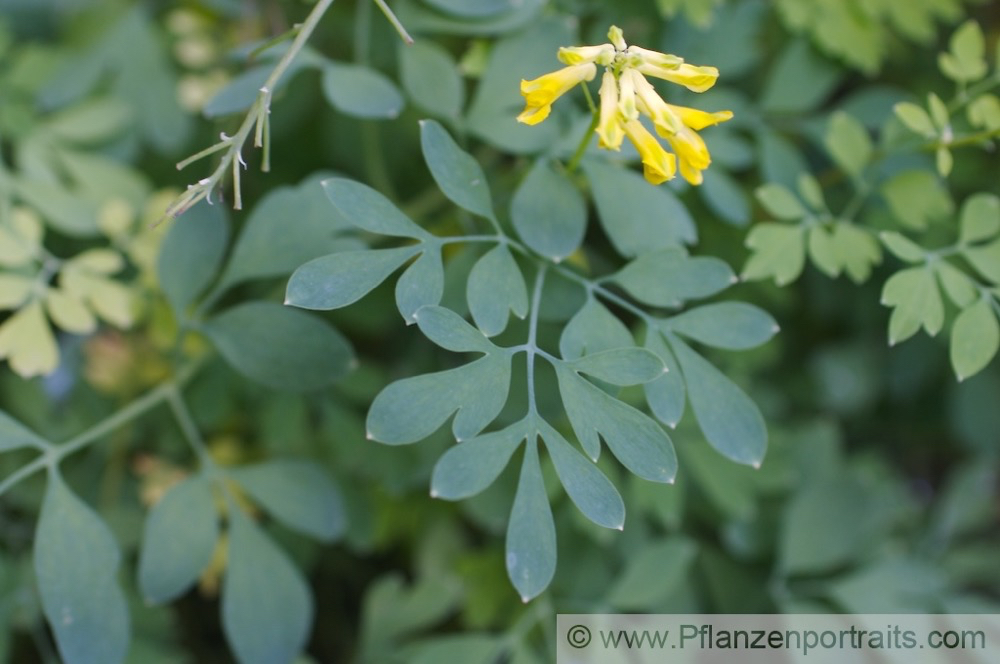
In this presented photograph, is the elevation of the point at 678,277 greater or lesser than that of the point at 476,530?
greater

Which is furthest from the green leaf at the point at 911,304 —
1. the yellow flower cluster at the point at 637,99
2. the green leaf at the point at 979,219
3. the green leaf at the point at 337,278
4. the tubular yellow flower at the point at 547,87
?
the green leaf at the point at 337,278

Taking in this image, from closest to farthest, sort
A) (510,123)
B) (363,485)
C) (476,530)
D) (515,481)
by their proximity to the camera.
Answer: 1. (510,123)
2. (515,481)
3. (363,485)
4. (476,530)

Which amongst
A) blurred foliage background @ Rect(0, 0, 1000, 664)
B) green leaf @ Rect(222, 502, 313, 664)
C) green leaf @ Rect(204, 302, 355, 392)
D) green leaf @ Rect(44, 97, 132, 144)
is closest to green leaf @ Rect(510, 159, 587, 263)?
blurred foliage background @ Rect(0, 0, 1000, 664)

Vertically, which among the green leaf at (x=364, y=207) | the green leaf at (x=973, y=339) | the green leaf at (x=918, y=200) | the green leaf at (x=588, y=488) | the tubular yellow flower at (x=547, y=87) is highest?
the tubular yellow flower at (x=547, y=87)

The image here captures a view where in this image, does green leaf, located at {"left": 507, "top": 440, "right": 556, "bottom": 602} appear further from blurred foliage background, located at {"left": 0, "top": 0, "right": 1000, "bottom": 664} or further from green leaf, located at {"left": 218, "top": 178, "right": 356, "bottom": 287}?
green leaf, located at {"left": 218, "top": 178, "right": 356, "bottom": 287}

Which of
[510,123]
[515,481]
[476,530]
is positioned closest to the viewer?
[510,123]

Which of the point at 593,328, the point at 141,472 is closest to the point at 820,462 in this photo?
the point at 593,328

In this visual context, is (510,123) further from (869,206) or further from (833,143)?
(869,206)

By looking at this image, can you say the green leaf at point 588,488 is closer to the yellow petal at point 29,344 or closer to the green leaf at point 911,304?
the green leaf at point 911,304
